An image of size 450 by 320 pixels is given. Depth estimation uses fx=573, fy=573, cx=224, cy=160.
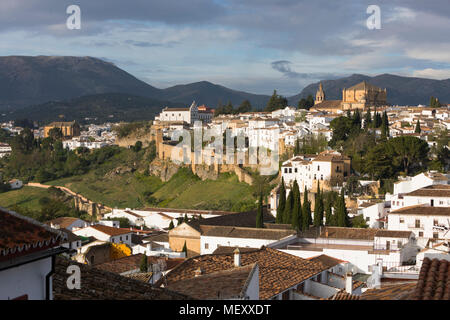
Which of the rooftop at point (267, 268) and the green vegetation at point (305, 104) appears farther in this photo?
the green vegetation at point (305, 104)

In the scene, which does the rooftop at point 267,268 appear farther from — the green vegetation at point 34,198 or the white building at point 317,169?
the green vegetation at point 34,198

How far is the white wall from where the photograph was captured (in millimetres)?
4043

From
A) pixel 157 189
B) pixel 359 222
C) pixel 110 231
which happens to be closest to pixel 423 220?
pixel 359 222

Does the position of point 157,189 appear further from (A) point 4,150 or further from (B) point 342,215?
(A) point 4,150

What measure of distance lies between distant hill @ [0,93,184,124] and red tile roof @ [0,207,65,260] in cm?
13727

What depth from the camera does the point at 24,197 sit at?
188 feet

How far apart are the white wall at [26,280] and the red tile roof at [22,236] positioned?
157 mm

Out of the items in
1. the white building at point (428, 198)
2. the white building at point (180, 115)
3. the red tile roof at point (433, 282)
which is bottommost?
the white building at point (428, 198)

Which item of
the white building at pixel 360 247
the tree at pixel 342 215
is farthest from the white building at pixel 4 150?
the white building at pixel 360 247

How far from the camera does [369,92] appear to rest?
67938 mm

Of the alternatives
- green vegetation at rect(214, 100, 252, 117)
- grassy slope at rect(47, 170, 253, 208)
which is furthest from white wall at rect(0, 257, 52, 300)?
green vegetation at rect(214, 100, 252, 117)

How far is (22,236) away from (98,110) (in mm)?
156644

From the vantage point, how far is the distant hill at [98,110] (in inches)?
5723
